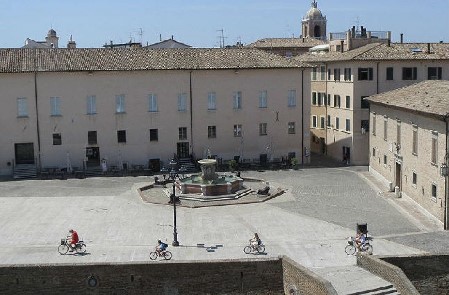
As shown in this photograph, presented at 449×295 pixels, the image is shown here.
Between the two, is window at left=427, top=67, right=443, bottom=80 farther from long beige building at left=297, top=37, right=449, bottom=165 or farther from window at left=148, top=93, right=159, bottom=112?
window at left=148, top=93, right=159, bottom=112

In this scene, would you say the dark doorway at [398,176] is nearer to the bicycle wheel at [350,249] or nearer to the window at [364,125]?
the window at [364,125]

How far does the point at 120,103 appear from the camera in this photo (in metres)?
54.1

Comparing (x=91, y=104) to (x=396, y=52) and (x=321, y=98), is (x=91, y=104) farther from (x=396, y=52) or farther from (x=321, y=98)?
(x=396, y=52)

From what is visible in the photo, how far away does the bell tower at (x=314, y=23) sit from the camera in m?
110

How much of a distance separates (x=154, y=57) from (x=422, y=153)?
24.5 metres

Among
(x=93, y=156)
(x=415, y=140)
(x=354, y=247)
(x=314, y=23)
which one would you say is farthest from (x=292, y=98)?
(x=314, y=23)

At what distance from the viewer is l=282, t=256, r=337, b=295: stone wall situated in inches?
994

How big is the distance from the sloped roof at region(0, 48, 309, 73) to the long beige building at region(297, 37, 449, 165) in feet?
14.2

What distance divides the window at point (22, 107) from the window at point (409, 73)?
28.6m

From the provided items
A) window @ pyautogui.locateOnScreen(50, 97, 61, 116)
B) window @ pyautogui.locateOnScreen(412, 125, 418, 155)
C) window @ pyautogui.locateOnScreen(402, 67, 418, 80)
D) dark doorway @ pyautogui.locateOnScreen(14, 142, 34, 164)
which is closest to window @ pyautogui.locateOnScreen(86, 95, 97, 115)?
window @ pyautogui.locateOnScreen(50, 97, 61, 116)

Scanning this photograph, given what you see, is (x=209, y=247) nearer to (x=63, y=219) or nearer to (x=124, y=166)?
(x=63, y=219)

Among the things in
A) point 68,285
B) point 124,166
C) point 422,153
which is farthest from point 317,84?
point 68,285

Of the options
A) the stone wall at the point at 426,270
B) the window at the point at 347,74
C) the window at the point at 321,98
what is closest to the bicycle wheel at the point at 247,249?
the stone wall at the point at 426,270

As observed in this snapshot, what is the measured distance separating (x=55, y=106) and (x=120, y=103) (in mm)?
4735
